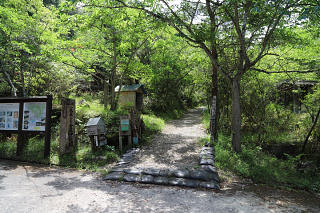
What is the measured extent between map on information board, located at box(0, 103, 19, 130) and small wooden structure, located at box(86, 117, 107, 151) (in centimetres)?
268

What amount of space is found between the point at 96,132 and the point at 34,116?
7.37ft

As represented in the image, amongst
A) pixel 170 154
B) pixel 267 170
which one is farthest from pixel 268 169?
pixel 170 154

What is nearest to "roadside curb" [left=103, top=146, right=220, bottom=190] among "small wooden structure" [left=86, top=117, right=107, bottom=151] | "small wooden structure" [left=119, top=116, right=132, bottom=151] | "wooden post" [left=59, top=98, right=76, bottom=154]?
"small wooden structure" [left=86, top=117, right=107, bottom=151]

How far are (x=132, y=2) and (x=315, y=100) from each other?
8.41m

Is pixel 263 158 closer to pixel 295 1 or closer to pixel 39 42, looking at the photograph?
pixel 295 1

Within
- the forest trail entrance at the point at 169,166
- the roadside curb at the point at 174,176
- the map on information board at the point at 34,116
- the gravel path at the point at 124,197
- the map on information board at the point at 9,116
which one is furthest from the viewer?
the map on information board at the point at 9,116

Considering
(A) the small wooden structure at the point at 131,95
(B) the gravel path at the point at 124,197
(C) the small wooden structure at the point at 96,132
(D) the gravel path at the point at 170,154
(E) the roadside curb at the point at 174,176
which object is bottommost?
(B) the gravel path at the point at 124,197

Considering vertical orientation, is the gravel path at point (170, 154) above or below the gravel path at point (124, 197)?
above

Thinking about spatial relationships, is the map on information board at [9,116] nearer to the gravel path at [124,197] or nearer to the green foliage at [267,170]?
the gravel path at [124,197]

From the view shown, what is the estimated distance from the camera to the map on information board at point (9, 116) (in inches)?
302

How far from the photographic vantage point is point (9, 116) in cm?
775

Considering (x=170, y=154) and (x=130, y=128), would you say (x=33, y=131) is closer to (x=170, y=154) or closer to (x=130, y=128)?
(x=130, y=128)


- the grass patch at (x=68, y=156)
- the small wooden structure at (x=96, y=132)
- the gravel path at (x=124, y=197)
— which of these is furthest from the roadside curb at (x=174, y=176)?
the small wooden structure at (x=96, y=132)

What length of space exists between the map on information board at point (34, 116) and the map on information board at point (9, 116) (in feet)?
1.40
